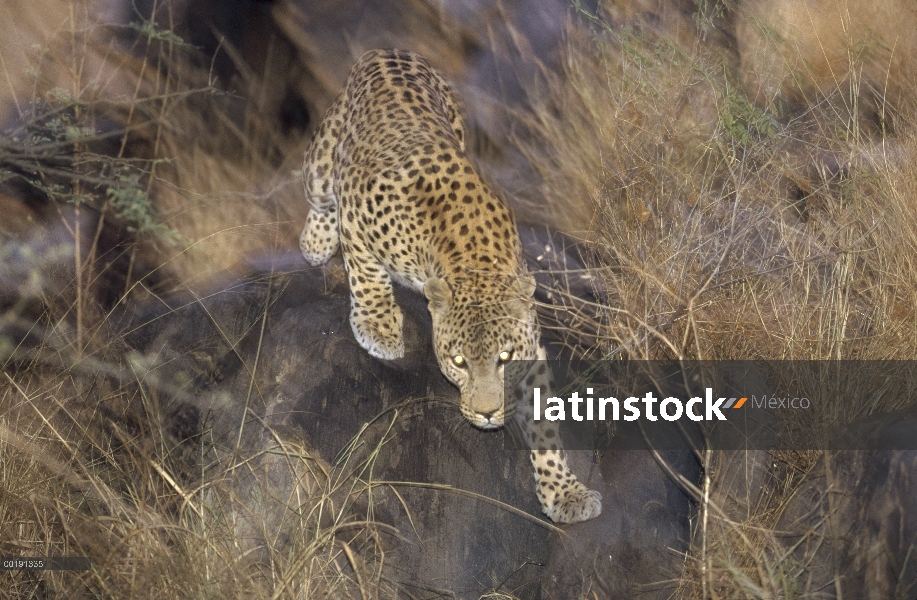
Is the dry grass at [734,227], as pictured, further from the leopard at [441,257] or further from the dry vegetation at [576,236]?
the leopard at [441,257]

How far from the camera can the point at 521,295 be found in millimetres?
4512

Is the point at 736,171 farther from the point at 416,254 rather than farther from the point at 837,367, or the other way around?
the point at 416,254

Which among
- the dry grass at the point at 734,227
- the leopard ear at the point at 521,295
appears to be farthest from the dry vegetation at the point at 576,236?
the leopard ear at the point at 521,295

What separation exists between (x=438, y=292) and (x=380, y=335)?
81 centimetres

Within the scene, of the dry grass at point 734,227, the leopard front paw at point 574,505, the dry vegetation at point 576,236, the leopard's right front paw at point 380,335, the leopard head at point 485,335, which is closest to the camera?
the dry vegetation at point 576,236

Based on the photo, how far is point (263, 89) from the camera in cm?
957

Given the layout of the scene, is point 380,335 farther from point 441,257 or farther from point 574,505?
point 574,505

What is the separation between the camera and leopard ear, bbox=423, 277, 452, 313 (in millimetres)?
4645

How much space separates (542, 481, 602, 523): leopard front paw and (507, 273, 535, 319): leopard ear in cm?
103

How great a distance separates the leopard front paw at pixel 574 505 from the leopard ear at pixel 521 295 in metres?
1.03

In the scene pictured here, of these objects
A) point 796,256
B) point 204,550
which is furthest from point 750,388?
point 204,550

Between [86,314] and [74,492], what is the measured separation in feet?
6.41

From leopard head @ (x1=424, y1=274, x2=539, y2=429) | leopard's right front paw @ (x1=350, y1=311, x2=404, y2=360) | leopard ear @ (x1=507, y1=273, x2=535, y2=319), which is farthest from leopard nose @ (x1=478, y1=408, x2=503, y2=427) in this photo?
leopard's right front paw @ (x1=350, y1=311, x2=404, y2=360)

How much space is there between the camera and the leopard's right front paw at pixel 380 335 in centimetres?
534
